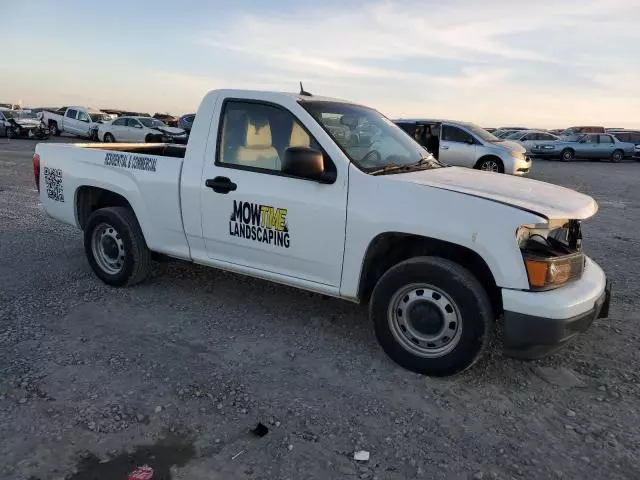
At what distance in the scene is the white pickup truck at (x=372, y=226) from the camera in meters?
3.28

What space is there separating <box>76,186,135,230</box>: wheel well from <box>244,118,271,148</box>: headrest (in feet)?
5.98

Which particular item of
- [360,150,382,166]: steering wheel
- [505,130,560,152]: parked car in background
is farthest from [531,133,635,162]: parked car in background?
[360,150,382,166]: steering wheel

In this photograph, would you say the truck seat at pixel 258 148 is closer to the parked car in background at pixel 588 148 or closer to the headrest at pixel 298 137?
the headrest at pixel 298 137

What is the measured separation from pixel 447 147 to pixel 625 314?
12029mm

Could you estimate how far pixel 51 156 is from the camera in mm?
5633

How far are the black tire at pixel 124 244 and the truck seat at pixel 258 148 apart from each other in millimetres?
1407

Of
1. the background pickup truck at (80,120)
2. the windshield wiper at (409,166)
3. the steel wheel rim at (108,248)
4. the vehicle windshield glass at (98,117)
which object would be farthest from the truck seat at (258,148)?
the vehicle windshield glass at (98,117)

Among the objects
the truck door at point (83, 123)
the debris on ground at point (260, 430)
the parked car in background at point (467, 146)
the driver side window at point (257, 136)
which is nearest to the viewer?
the debris on ground at point (260, 430)

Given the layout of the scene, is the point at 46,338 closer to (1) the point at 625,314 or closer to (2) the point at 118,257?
(2) the point at 118,257

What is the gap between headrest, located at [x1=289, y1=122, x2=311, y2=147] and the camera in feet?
13.1

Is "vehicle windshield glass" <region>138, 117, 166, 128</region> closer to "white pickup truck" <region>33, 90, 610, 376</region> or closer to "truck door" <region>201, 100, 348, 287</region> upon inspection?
"white pickup truck" <region>33, 90, 610, 376</region>

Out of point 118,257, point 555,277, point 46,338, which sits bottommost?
point 46,338

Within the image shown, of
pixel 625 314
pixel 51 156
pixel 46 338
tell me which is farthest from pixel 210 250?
pixel 625 314

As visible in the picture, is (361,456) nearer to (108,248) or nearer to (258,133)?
(258,133)
